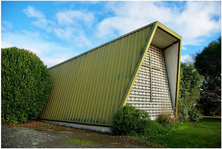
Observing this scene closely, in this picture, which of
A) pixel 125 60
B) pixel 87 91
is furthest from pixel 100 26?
pixel 87 91

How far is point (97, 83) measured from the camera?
8555 mm

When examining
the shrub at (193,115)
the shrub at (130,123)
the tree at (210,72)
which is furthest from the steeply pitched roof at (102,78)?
the tree at (210,72)

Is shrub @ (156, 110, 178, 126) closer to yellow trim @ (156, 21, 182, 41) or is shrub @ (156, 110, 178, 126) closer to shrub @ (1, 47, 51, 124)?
yellow trim @ (156, 21, 182, 41)

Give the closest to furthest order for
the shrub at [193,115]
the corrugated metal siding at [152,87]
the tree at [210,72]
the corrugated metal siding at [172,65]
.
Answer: the corrugated metal siding at [152,87]
the corrugated metal siding at [172,65]
the shrub at [193,115]
the tree at [210,72]

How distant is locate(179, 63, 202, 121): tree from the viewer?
10883 millimetres

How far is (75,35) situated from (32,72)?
3409 millimetres

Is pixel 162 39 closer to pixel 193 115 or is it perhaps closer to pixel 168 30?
pixel 168 30

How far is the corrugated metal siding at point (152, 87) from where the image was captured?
324 inches

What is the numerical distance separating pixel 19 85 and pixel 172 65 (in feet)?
30.6

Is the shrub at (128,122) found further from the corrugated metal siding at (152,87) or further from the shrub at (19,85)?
the shrub at (19,85)

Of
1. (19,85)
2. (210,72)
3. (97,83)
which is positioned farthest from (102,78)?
(210,72)

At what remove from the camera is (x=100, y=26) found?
8.36 metres

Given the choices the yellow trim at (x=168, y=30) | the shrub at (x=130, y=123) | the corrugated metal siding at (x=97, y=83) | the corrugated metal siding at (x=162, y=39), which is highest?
the yellow trim at (x=168, y=30)

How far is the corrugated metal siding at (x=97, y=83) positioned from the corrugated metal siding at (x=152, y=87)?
1026 mm
